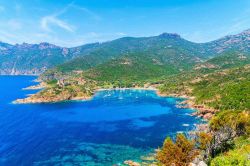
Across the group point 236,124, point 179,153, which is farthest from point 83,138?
point 236,124

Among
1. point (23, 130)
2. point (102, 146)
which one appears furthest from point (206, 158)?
point (23, 130)

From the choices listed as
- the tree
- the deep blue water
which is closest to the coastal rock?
the deep blue water

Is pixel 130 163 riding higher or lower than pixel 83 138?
higher

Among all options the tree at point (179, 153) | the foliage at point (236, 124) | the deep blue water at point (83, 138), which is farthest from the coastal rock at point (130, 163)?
the foliage at point (236, 124)

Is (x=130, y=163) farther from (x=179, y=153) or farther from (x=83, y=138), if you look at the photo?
(x=83, y=138)

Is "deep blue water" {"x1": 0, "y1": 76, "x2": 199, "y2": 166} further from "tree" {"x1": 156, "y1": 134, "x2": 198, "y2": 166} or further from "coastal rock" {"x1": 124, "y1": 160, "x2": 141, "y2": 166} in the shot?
"tree" {"x1": 156, "y1": 134, "x2": 198, "y2": 166}

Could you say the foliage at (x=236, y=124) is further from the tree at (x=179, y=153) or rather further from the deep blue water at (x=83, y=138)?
the deep blue water at (x=83, y=138)

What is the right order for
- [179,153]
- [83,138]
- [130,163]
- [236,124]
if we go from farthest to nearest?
1. [83,138]
2. [236,124]
3. [130,163]
4. [179,153]

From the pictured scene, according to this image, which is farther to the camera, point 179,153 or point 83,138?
point 83,138
